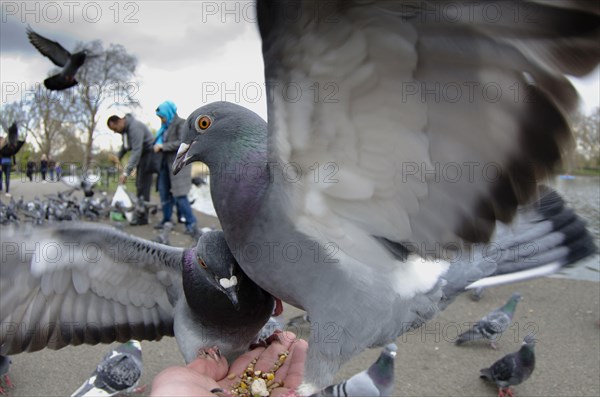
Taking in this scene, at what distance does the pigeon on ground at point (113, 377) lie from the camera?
3.51 m

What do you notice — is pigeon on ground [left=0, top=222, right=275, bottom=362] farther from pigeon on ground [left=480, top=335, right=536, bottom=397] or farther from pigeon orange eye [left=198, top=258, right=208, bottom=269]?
pigeon on ground [left=480, top=335, right=536, bottom=397]

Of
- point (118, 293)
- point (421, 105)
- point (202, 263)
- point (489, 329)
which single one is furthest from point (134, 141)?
point (421, 105)

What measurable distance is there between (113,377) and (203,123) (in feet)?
8.10

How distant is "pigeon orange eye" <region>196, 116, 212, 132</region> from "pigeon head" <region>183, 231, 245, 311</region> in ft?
1.87

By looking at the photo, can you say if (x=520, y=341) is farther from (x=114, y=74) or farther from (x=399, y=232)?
(x=114, y=74)

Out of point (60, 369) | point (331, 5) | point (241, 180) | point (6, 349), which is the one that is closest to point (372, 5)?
point (331, 5)

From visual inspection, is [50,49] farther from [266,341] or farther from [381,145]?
[381,145]

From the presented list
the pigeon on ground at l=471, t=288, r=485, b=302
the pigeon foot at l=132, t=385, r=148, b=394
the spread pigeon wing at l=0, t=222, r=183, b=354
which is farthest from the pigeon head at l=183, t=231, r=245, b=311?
the pigeon on ground at l=471, t=288, r=485, b=302

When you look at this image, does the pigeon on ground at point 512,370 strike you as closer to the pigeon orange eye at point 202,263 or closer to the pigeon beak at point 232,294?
the pigeon beak at point 232,294

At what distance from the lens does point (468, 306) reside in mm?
5914

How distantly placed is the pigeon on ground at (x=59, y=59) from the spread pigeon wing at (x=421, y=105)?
10.5 meters

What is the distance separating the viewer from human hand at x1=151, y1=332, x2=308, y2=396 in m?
2.11

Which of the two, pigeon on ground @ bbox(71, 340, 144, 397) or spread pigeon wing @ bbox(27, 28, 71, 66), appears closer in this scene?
pigeon on ground @ bbox(71, 340, 144, 397)

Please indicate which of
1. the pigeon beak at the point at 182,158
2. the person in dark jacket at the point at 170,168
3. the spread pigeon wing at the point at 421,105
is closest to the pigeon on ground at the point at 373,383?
the spread pigeon wing at the point at 421,105
